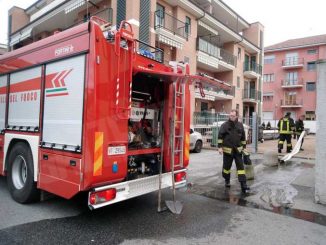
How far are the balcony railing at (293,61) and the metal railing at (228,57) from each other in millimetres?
23707

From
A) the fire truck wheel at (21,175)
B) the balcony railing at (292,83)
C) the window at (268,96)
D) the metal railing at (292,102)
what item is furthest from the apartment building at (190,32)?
the window at (268,96)

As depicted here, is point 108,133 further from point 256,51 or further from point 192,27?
point 256,51

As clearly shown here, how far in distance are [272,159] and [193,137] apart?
13.7 feet

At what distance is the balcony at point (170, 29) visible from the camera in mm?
18094

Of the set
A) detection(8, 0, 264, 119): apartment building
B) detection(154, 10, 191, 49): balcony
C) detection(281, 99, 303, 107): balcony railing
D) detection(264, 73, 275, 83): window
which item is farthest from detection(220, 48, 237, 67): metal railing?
detection(264, 73, 275, 83): window

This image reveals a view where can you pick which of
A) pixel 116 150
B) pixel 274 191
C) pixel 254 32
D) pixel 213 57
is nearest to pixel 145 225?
pixel 116 150

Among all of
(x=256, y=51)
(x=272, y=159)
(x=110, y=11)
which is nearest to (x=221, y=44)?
(x=256, y=51)

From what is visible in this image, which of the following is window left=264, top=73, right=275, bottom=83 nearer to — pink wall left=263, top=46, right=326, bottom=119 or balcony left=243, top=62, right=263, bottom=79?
pink wall left=263, top=46, right=326, bottom=119

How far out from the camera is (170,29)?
19984mm

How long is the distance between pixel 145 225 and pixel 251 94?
31052mm

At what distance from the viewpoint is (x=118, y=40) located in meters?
4.24

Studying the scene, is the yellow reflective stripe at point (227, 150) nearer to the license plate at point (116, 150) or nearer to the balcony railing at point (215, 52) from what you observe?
the license plate at point (116, 150)

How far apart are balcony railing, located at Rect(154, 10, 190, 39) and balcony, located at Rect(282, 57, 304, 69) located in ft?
106

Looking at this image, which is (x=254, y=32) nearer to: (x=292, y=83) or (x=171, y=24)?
(x=171, y=24)
